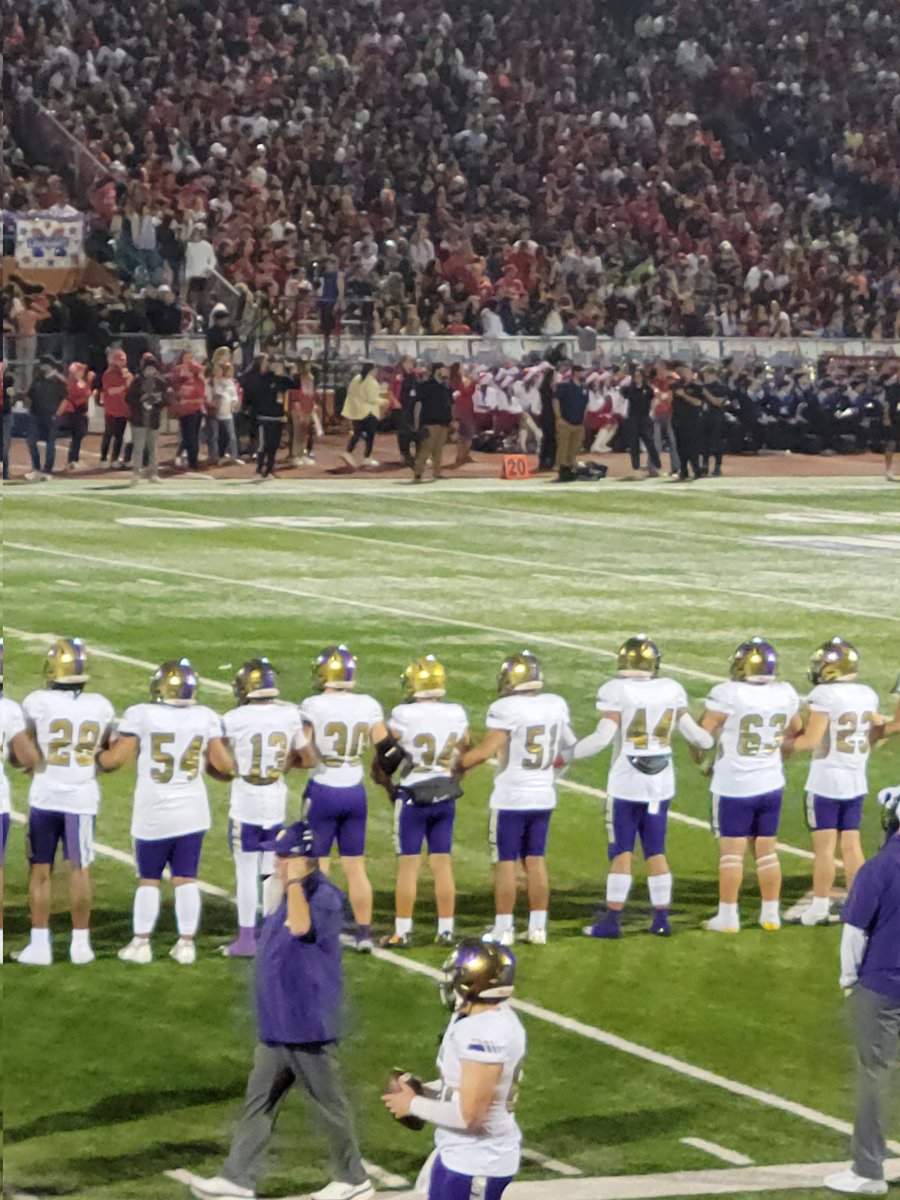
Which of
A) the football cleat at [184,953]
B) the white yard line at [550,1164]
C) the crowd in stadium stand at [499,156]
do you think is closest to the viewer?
the white yard line at [550,1164]

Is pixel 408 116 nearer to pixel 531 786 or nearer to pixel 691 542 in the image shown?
pixel 691 542

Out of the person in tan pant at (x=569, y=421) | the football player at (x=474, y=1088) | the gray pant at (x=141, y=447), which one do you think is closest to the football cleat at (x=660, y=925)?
the football player at (x=474, y=1088)

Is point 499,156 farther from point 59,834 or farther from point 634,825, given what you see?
point 59,834

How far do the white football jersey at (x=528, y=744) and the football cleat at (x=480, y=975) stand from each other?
357 centimetres

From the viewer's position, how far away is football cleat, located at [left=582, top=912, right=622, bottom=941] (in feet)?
32.3

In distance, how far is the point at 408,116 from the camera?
3306 centimetres

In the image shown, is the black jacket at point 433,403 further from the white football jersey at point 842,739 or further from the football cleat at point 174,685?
the football cleat at point 174,685

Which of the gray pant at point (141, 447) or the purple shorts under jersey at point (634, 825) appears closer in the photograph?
the purple shorts under jersey at point (634, 825)

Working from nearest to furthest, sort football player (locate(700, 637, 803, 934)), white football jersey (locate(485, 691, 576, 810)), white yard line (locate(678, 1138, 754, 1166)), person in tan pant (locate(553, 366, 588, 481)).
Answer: white yard line (locate(678, 1138, 754, 1166)) < white football jersey (locate(485, 691, 576, 810)) < football player (locate(700, 637, 803, 934)) < person in tan pant (locate(553, 366, 588, 481))

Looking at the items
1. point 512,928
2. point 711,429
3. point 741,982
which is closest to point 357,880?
point 512,928

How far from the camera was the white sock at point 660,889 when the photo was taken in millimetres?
9719

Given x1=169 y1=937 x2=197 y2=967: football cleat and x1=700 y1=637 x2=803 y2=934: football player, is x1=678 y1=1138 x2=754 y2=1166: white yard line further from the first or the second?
x1=169 y1=937 x2=197 y2=967: football cleat

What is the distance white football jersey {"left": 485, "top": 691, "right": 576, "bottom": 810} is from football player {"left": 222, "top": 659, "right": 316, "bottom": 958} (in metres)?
0.75

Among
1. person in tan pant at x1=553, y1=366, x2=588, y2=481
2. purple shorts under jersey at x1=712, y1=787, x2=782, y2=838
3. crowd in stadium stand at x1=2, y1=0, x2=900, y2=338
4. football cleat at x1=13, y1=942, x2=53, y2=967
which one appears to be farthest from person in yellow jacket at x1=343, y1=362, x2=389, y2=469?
football cleat at x1=13, y1=942, x2=53, y2=967
